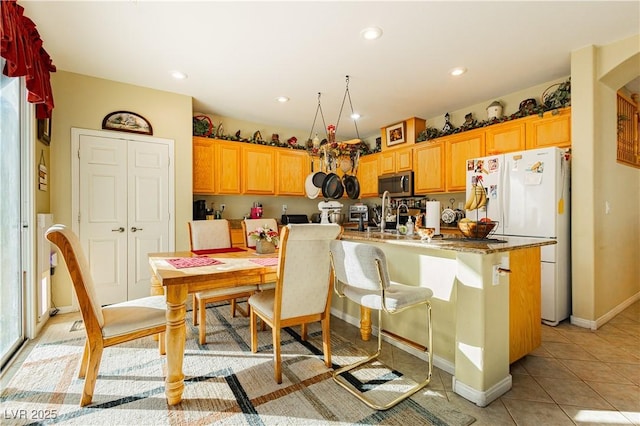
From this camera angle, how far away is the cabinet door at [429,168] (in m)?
4.34

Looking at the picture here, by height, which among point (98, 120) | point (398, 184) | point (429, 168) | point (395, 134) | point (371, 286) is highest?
point (395, 134)

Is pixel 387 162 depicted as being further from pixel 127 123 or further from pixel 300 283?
pixel 127 123

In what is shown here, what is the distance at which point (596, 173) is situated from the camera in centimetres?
285

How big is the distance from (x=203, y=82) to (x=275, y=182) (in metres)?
1.93

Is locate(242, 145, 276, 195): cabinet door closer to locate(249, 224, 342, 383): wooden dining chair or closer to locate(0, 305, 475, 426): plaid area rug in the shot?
locate(0, 305, 475, 426): plaid area rug

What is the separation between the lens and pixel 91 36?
256 centimetres

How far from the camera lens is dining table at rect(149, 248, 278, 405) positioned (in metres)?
1.68

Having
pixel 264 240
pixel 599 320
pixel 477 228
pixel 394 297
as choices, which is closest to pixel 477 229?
pixel 477 228

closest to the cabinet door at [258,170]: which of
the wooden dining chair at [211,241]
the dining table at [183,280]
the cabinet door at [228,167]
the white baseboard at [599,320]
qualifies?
the cabinet door at [228,167]

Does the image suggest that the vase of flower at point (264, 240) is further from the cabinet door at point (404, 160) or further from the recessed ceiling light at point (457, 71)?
the cabinet door at point (404, 160)

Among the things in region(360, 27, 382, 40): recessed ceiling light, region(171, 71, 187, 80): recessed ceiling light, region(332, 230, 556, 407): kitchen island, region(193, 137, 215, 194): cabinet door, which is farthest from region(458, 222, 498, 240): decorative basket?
region(193, 137, 215, 194): cabinet door

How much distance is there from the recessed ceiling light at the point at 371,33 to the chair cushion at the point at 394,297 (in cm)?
209

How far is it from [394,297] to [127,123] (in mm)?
3663

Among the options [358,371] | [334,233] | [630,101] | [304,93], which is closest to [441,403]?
[358,371]
